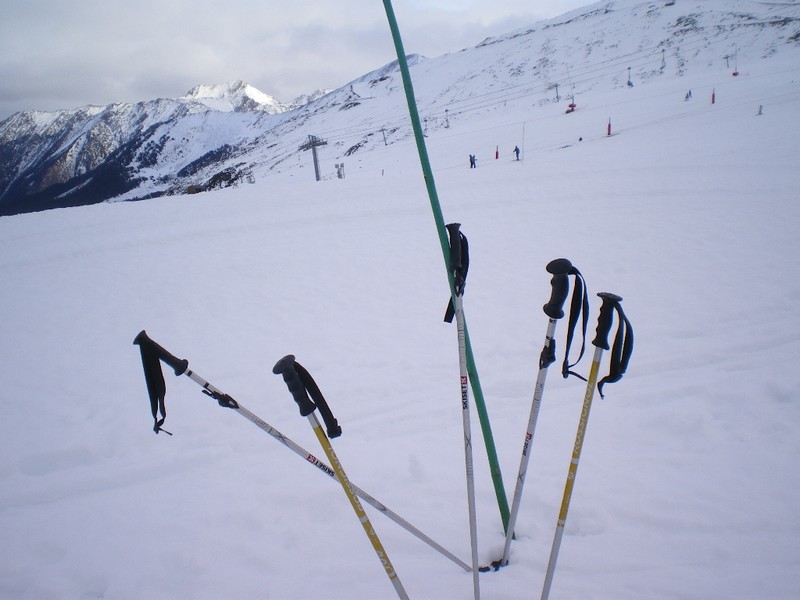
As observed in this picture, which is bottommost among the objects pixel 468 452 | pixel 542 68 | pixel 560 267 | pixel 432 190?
pixel 468 452

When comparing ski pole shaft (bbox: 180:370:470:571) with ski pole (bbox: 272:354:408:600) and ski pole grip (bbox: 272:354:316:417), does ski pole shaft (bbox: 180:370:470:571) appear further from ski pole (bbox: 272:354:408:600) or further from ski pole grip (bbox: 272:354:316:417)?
ski pole grip (bbox: 272:354:316:417)

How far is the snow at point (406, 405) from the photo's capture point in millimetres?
3135

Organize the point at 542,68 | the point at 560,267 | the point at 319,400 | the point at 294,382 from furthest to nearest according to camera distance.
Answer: the point at 542,68
the point at 560,267
the point at 319,400
the point at 294,382

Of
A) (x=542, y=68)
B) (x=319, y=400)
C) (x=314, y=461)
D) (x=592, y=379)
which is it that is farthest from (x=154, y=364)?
(x=542, y=68)

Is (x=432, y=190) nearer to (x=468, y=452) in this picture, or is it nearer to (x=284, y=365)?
(x=284, y=365)

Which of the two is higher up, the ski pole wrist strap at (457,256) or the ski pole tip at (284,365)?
the ski pole wrist strap at (457,256)

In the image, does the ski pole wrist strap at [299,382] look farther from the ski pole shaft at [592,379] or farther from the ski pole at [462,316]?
the ski pole shaft at [592,379]

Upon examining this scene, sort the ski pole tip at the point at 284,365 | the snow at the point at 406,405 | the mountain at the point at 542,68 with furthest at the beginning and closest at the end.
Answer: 1. the mountain at the point at 542,68
2. the snow at the point at 406,405
3. the ski pole tip at the point at 284,365

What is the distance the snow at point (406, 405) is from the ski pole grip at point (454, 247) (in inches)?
86.1

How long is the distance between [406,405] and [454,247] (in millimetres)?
3298

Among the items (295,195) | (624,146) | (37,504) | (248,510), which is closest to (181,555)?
(248,510)

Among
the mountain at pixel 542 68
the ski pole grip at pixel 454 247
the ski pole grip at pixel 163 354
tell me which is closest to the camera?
the ski pole grip at pixel 163 354

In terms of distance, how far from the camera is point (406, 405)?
5184 millimetres

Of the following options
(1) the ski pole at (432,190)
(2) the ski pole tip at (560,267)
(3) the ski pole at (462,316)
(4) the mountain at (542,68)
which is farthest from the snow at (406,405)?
(4) the mountain at (542,68)
